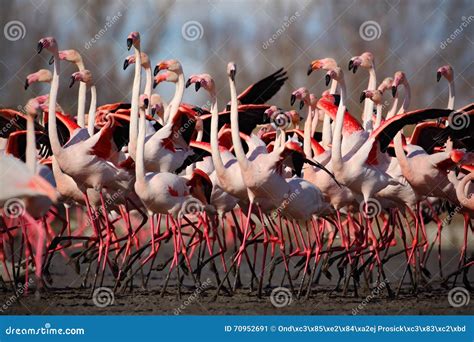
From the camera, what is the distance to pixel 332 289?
9.92 m

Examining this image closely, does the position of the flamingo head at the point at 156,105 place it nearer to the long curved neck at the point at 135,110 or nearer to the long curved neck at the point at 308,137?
the long curved neck at the point at 308,137

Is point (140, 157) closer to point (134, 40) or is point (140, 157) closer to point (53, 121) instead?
point (53, 121)

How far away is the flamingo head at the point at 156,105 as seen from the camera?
11.8 metres

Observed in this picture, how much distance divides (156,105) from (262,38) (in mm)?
1466

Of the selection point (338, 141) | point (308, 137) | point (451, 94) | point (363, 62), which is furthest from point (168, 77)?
point (451, 94)

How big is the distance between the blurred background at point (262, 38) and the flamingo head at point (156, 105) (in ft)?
1.46

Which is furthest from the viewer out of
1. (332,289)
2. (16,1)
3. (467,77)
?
(467,77)

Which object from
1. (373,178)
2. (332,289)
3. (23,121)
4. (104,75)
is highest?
(104,75)

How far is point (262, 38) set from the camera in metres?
12.3

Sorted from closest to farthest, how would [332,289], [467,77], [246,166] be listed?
[246,166]
[332,289]
[467,77]

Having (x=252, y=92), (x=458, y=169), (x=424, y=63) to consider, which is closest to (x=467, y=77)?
(x=424, y=63)

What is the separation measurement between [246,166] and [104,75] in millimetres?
4837

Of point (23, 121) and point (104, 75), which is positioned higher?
point (104, 75)

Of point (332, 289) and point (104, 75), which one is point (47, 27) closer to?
point (104, 75)
